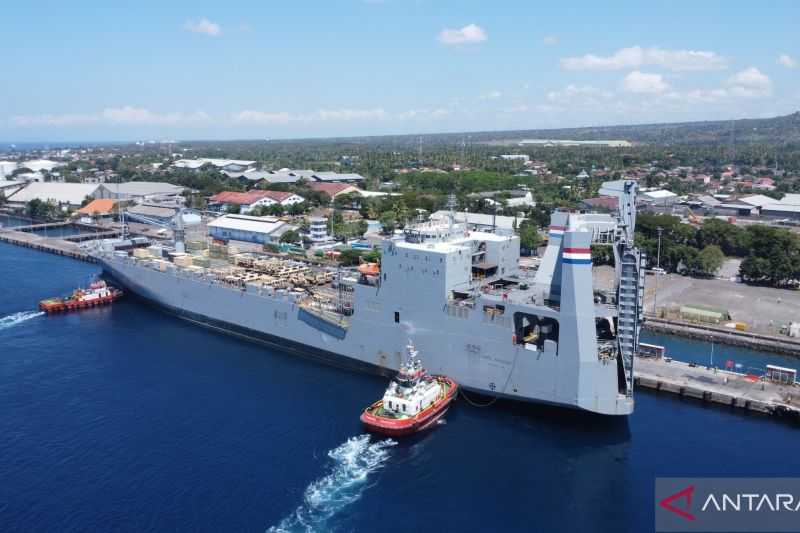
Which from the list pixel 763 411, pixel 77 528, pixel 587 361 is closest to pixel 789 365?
pixel 763 411

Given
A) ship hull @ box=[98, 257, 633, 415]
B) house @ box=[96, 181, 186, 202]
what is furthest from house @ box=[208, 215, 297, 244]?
ship hull @ box=[98, 257, 633, 415]

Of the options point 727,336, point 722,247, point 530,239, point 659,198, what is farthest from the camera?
point 659,198

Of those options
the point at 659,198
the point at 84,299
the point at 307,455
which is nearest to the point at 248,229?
the point at 84,299

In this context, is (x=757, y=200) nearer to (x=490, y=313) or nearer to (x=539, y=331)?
(x=539, y=331)

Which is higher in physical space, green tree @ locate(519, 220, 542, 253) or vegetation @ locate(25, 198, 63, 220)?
vegetation @ locate(25, 198, 63, 220)

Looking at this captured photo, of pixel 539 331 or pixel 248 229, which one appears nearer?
pixel 539 331

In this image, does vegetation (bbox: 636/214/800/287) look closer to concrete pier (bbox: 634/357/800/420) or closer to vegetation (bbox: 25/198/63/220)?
concrete pier (bbox: 634/357/800/420)

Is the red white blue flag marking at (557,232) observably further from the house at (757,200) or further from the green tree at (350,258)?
the house at (757,200)
